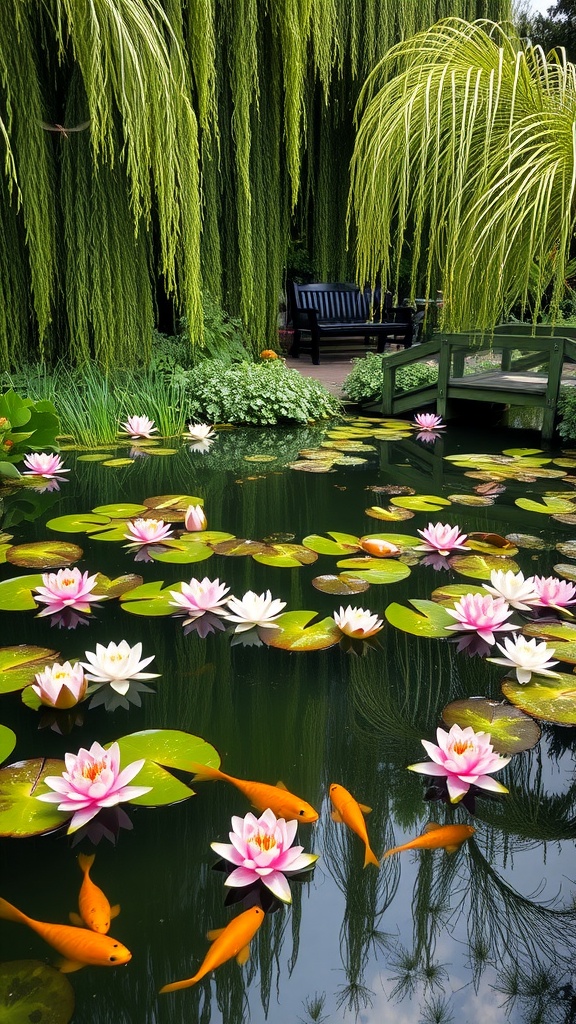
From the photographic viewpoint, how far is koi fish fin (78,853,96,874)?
3.16 feet

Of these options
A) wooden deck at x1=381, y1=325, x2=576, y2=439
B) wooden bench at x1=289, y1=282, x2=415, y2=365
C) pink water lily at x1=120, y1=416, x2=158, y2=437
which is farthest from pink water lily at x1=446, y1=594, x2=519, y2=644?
wooden bench at x1=289, y1=282, x2=415, y2=365

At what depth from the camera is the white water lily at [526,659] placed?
4.51 ft

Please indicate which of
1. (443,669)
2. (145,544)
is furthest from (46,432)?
(443,669)

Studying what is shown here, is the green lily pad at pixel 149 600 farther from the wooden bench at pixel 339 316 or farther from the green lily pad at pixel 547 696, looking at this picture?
the wooden bench at pixel 339 316

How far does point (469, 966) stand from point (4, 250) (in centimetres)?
374

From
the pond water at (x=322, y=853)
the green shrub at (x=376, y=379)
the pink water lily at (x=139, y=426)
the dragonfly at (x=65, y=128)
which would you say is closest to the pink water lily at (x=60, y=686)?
the pond water at (x=322, y=853)

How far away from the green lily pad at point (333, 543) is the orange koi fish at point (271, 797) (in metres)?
1.00

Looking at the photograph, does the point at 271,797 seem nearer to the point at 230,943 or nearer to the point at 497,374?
the point at 230,943

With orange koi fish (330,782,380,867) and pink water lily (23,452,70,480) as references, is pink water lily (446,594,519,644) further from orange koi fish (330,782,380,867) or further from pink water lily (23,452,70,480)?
pink water lily (23,452,70,480)

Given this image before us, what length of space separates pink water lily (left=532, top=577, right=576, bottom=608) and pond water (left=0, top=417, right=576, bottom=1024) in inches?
9.0

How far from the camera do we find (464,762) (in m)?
1.09

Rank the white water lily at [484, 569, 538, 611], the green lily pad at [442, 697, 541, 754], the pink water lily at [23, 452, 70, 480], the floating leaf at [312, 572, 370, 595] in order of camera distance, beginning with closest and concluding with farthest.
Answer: the green lily pad at [442, 697, 541, 754] < the white water lily at [484, 569, 538, 611] < the floating leaf at [312, 572, 370, 595] < the pink water lily at [23, 452, 70, 480]

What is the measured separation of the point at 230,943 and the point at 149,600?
38.2 inches

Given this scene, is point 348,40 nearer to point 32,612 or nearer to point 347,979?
point 32,612
